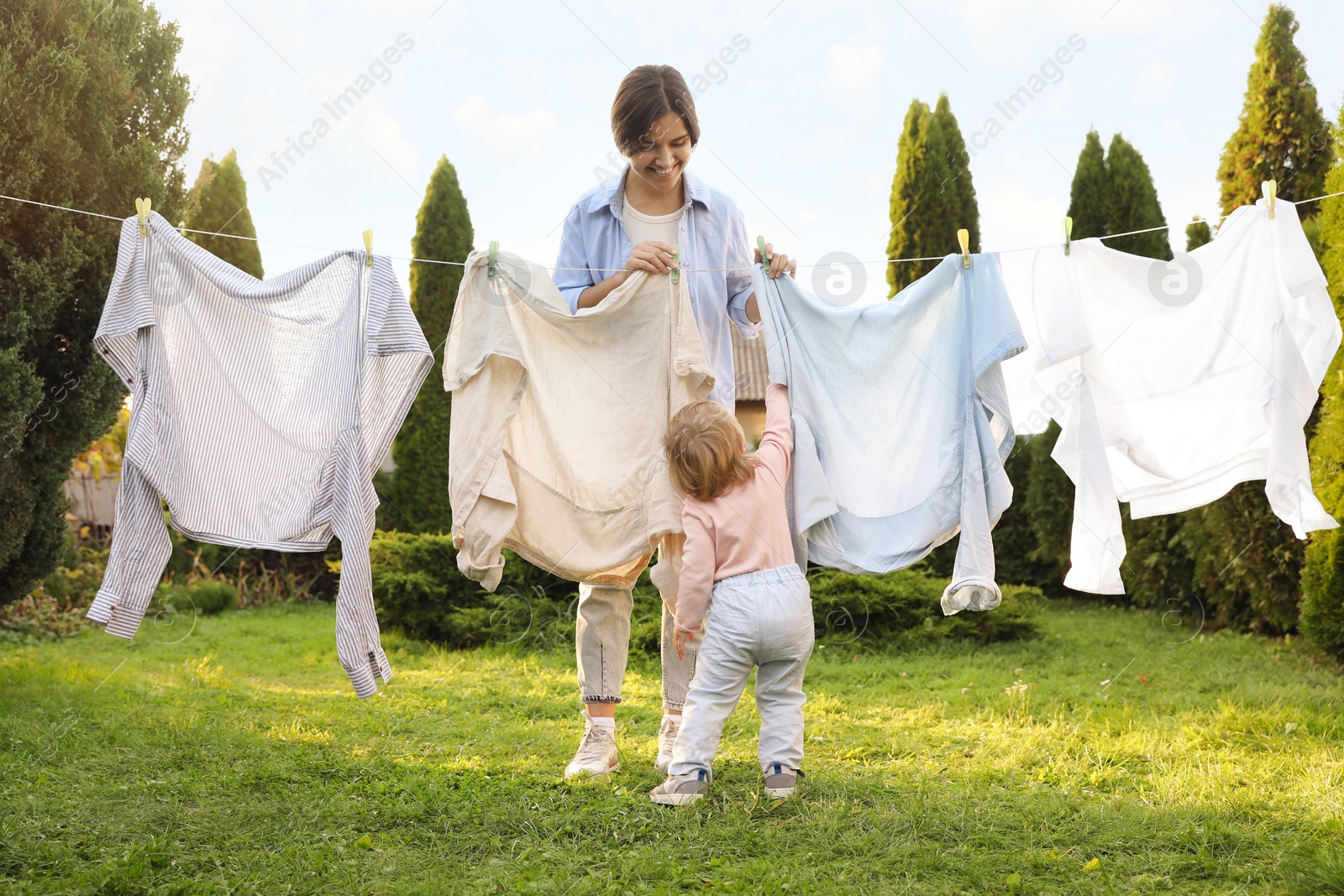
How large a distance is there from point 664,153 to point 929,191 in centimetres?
589

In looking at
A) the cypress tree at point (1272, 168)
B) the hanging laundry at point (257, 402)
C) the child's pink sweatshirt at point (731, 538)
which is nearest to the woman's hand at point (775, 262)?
the child's pink sweatshirt at point (731, 538)

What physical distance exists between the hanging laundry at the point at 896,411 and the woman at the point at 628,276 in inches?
7.4

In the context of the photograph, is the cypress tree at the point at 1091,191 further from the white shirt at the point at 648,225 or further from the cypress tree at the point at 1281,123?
the white shirt at the point at 648,225

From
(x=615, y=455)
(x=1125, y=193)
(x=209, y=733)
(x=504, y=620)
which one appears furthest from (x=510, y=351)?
(x=1125, y=193)

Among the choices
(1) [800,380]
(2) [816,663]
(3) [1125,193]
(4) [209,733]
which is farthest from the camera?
(3) [1125,193]

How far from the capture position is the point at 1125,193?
8.42 m

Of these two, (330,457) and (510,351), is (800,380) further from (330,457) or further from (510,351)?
(330,457)

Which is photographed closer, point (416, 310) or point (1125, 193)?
point (1125, 193)

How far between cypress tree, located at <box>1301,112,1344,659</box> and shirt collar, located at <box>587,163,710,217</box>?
3.07 meters

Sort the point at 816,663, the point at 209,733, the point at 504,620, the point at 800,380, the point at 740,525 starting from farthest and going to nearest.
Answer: the point at 504,620, the point at 816,663, the point at 209,733, the point at 800,380, the point at 740,525

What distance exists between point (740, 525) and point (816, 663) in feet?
10.2

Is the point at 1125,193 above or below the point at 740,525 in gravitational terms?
above

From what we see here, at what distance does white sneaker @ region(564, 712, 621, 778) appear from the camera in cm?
348

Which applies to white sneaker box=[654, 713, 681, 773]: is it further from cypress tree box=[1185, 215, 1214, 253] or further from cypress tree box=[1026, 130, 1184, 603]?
cypress tree box=[1185, 215, 1214, 253]
